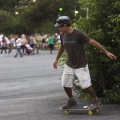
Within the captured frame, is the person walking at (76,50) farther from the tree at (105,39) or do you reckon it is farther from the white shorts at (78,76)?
the tree at (105,39)

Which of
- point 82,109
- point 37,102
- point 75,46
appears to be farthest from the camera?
point 37,102

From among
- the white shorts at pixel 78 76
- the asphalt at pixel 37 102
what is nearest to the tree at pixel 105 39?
the asphalt at pixel 37 102

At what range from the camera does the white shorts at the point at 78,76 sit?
7754 millimetres

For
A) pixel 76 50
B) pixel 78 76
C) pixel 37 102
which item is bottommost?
pixel 37 102

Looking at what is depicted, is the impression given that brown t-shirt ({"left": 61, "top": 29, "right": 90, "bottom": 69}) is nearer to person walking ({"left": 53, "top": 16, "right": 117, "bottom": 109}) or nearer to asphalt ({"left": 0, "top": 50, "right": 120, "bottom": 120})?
person walking ({"left": 53, "top": 16, "right": 117, "bottom": 109})

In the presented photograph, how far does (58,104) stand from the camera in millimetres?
9172

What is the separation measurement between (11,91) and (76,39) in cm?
435

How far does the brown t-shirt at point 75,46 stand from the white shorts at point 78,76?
0.09 m

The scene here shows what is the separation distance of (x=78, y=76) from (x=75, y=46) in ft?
1.88

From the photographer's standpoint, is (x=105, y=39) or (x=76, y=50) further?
(x=105, y=39)

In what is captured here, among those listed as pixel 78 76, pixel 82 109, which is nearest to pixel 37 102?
pixel 82 109

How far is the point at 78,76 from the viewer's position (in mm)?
7785

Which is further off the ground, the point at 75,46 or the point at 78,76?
the point at 75,46

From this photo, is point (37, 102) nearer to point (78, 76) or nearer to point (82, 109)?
point (82, 109)
